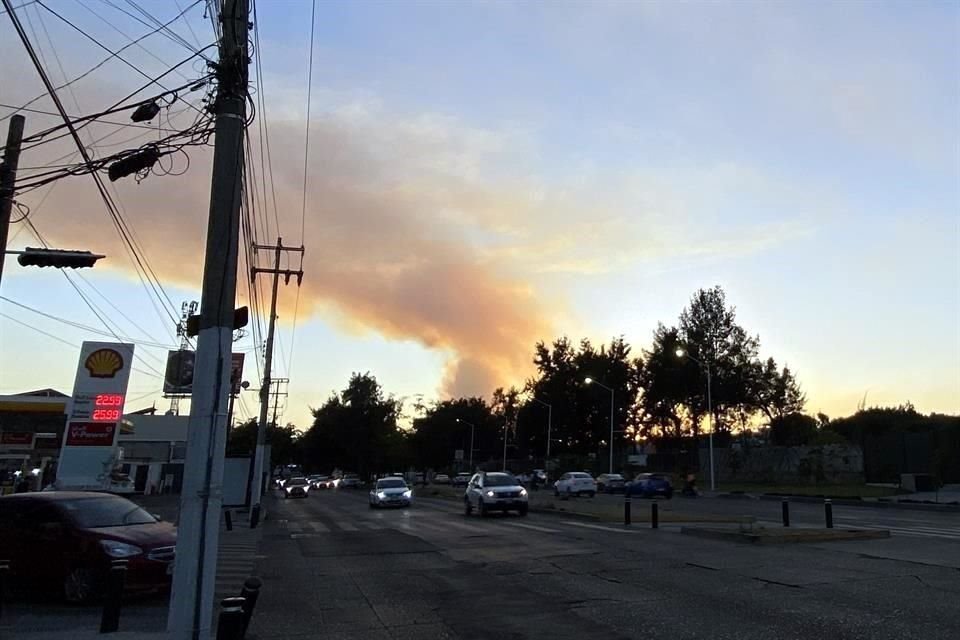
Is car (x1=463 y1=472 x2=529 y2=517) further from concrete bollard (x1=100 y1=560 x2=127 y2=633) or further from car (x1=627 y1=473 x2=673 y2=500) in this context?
car (x1=627 y1=473 x2=673 y2=500)

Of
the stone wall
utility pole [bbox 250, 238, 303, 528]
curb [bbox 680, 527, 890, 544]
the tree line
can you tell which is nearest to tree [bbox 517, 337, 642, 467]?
the tree line

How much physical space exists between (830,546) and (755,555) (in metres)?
2.30

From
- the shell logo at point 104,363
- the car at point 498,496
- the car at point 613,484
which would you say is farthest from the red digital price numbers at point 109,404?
the car at point 613,484

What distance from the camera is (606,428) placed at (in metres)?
101

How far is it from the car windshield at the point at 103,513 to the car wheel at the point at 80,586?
0.68 metres

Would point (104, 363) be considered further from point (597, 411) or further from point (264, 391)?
point (597, 411)

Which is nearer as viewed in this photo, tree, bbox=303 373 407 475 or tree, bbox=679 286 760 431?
tree, bbox=679 286 760 431

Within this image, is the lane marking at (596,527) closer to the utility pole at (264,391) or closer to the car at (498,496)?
the car at (498,496)

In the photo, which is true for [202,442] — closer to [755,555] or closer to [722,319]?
[755,555]

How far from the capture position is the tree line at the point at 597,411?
79.3 m

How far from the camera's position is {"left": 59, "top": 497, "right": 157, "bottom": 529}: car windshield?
1136cm

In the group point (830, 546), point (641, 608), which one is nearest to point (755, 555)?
point (830, 546)

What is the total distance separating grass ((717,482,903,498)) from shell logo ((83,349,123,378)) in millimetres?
34350

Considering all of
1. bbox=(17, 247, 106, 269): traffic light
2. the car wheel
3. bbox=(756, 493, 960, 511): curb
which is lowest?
the car wheel
